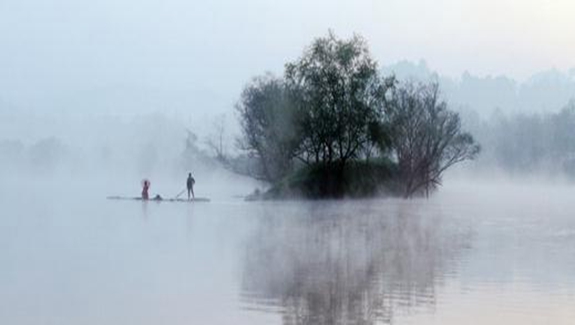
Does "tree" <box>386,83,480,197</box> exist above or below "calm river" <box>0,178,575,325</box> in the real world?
above

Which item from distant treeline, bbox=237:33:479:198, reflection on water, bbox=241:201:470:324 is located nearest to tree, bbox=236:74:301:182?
distant treeline, bbox=237:33:479:198

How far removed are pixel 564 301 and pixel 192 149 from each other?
69429mm

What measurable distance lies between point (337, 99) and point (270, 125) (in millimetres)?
4876

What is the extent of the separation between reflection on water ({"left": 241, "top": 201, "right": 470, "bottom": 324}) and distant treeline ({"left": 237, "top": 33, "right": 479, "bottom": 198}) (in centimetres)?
2811

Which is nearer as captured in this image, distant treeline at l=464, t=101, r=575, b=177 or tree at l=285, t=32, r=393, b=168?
tree at l=285, t=32, r=393, b=168

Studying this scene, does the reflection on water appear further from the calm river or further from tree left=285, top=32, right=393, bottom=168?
tree left=285, top=32, right=393, bottom=168

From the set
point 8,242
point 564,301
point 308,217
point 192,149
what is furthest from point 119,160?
point 564,301

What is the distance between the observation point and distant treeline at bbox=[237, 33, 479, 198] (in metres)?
64.6

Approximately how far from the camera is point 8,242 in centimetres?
2531

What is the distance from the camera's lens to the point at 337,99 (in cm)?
6525

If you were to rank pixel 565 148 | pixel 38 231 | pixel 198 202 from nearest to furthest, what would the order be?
pixel 38 231 → pixel 198 202 → pixel 565 148

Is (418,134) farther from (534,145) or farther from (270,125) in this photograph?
(534,145)

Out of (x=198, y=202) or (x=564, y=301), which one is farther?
(x=198, y=202)

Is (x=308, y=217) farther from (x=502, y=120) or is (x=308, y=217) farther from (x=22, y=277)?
(x=502, y=120)
